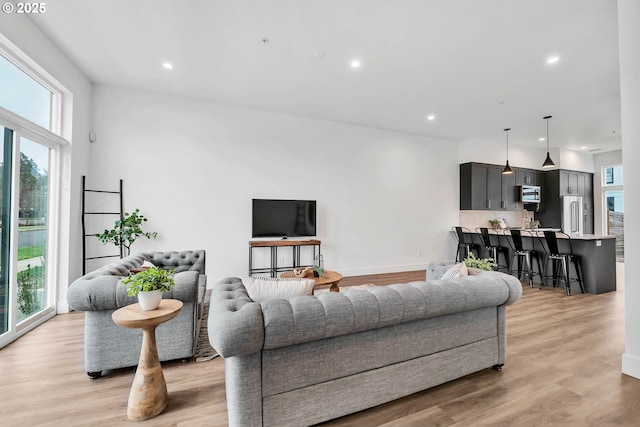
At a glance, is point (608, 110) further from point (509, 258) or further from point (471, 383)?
point (471, 383)

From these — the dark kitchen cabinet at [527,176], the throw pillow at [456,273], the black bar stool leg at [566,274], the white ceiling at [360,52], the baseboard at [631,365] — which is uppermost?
the white ceiling at [360,52]

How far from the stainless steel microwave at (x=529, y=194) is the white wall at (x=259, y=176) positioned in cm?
214

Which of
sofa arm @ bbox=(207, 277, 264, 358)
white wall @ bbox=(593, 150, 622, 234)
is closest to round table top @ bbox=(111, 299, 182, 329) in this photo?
sofa arm @ bbox=(207, 277, 264, 358)

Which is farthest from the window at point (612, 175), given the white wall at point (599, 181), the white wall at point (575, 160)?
the white wall at point (575, 160)

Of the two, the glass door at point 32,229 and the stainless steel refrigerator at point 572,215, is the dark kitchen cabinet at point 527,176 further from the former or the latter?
the glass door at point 32,229

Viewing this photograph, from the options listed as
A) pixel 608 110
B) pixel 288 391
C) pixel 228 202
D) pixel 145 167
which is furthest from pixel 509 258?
pixel 145 167

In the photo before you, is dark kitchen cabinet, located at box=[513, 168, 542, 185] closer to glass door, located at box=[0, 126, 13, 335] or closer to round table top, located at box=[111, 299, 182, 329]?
round table top, located at box=[111, 299, 182, 329]

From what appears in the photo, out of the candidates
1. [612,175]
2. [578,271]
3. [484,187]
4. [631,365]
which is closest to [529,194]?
[484,187]

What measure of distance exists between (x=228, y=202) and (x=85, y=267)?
2253 mm

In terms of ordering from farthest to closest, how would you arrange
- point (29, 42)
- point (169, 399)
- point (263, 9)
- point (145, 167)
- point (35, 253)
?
point (145, 167) < point (35, 253) < point (29, 42) < point (263, 9) < point (169, 399)

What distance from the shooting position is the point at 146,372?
1920 mm

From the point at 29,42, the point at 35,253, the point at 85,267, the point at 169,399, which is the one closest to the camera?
the point at 169,399

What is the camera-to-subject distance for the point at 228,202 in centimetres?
527

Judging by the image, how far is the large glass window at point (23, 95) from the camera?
2.98m
